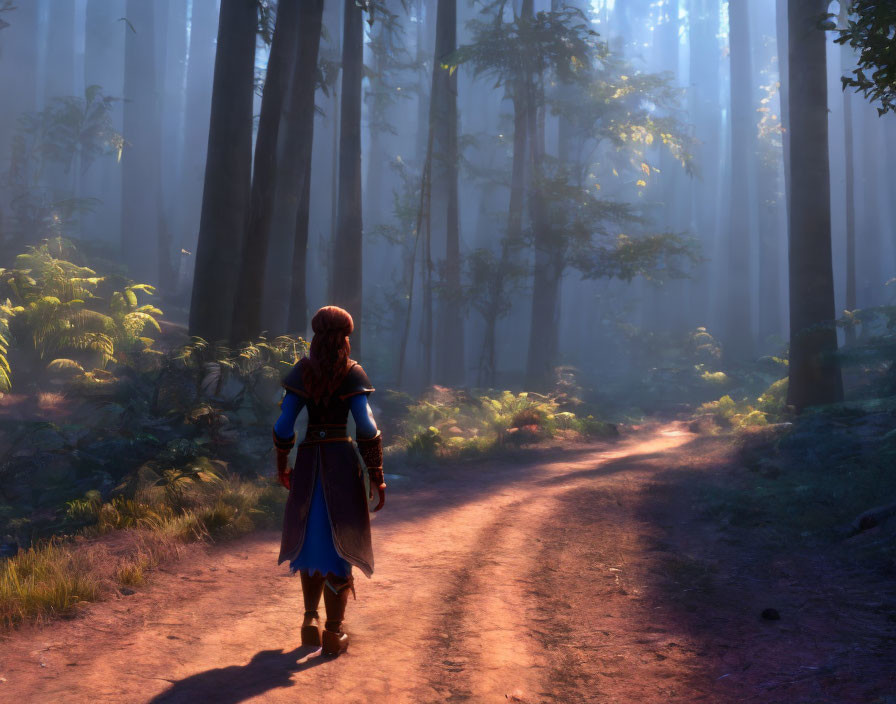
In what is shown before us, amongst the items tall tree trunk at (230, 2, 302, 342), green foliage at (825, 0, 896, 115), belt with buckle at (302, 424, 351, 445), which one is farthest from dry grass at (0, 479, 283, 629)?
green foliage at (825, 0, 896, 115)

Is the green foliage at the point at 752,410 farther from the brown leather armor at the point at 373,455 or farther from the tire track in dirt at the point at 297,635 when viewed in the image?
the brown leather armor at the point at 373,455

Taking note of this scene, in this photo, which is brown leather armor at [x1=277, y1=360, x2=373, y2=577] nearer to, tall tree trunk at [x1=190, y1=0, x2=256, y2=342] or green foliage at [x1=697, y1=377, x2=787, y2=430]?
tall tree trunk at [x1=190, y1=0, x2=256, y2=342]

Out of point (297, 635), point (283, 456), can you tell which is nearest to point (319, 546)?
point (283, 456)

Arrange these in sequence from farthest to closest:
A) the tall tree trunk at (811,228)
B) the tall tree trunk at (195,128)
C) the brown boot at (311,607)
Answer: the tall tree trunk at (195,128)
the tall tree trunk at (811,228)
the brown boot at (311,607)

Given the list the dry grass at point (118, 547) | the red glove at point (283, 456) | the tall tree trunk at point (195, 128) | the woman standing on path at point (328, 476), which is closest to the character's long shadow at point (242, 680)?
the woman standing on path at point (328, 476)

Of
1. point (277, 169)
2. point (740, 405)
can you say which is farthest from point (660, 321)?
point (277, 169)

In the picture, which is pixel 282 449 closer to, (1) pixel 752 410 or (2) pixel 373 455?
(2) pixel 373 455

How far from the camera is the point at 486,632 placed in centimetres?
468

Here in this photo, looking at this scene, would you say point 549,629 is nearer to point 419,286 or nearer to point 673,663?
point 673,663

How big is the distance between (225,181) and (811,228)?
39.7 ft

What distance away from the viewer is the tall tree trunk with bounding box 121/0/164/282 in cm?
3231

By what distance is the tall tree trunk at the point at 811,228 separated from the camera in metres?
13.9

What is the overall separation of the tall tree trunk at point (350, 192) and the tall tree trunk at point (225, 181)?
19.5ft

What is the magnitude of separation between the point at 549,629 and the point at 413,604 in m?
1.11
